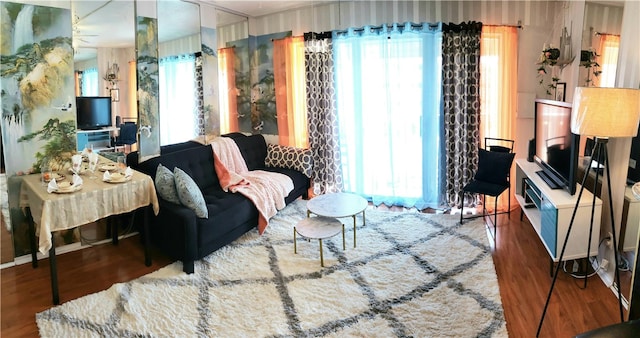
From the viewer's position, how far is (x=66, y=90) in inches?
130

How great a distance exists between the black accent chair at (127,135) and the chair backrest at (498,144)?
3.69 metres

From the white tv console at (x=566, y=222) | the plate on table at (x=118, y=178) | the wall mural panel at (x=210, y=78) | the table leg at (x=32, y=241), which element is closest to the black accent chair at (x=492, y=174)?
the white tv console at (x=566, y=222)

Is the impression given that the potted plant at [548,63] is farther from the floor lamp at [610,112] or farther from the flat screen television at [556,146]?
the floor lamp at [610,112]

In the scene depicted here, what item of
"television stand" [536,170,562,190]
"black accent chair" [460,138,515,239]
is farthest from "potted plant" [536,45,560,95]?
"television stand" [536,170,562,190]

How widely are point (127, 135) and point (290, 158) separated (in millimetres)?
1957

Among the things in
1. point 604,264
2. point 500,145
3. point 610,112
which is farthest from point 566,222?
point 500,145

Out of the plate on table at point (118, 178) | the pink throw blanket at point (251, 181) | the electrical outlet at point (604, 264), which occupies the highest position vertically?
the plate on table at point (118, 178)

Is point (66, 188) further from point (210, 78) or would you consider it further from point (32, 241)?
point (210, 78)

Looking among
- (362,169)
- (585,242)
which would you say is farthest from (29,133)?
(585,242)

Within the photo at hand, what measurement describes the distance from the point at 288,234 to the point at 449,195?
2.03 m

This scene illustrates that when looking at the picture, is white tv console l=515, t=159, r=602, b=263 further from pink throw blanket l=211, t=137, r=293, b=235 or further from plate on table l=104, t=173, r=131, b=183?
plate on table l=104, t=173, r=131, b=183

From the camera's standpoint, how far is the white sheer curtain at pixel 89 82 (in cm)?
A: 338

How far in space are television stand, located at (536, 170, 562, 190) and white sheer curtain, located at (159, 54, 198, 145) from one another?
3616mm

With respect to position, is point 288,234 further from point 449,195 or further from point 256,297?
point 449,195
